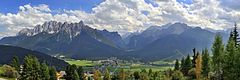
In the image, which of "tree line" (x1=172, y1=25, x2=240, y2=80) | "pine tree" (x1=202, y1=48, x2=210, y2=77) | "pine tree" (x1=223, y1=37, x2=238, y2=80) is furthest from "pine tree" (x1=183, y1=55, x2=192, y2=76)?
"pine tree" (x1=223, y1=37, x2=238, y2=80)

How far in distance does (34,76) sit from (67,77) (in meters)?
41.0

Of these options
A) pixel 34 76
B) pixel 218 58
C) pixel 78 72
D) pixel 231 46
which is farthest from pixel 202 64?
pixel 78 72

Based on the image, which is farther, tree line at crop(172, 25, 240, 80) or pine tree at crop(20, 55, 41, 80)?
pine tree at crop(20, 55, 41, 80)

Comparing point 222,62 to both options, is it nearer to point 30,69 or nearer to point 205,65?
point 205,65

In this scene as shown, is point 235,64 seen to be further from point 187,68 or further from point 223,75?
point 187,68

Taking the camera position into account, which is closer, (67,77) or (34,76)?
(34,76)

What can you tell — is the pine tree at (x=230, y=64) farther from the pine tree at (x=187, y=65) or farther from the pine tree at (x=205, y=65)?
the pine tree at (x=187, y=65)

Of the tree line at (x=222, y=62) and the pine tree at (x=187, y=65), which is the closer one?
the tree line at (x=222, y=62)

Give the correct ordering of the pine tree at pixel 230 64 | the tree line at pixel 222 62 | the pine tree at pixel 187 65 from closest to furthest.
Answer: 1. the pine tree at pixel 230 64
2. the tree line at pixel 222 62
3. the pine tree at pixel 187 65

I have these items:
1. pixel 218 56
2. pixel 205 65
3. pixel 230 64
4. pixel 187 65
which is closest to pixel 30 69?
pixel 205 65

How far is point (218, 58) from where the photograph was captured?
101 meters

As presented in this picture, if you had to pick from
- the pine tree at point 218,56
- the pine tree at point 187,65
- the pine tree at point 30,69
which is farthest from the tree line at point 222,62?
the pine tree at point 30,69

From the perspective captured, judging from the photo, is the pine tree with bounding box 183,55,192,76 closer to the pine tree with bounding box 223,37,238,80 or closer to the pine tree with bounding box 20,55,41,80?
the pine tree with bounding box 20,55,41,80

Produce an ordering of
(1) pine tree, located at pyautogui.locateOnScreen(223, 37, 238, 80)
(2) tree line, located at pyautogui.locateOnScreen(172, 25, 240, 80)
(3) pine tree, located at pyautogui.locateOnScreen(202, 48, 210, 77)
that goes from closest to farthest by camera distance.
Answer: (1) pine tree, located at pyautogui.locateOnScreen(223, 37, 238, 80)
(2) tree line, located at pyautogui.locateOnScreen(172, 25, 240, 80)
(3) pine tree, located at pyautogui.locateOnScreen(202, 48, 210, 77)
